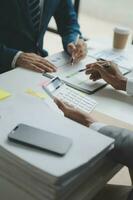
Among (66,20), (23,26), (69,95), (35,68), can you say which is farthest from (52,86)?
(66,20)

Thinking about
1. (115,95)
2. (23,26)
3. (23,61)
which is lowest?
(115,95)

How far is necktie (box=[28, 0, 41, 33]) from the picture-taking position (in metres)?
1.86

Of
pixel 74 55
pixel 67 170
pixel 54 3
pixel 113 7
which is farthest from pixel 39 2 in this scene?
pixel 113 7

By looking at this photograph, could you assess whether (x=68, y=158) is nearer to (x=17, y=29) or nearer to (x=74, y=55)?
(x=74, y=55)

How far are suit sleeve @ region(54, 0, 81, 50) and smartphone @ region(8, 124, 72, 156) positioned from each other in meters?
1.19

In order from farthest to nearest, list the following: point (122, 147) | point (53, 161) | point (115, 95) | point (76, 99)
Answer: point (115, 95) < point (76, 99) < point (122, 147) < point (53, 161)

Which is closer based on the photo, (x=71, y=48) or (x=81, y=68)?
(x=81, y=68)

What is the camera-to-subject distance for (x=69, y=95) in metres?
1.51

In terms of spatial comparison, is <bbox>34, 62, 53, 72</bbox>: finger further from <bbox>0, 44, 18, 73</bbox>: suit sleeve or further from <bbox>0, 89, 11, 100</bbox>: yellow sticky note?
<bbox>0, 89, 11, 100</bbox>: yellow sticky note

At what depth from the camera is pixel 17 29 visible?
1912 millimetres

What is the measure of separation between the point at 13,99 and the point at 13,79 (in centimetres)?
29

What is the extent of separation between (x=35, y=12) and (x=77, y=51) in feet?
1.06

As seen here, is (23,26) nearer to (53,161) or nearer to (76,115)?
(76,115)

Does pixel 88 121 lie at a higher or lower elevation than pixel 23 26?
lower
